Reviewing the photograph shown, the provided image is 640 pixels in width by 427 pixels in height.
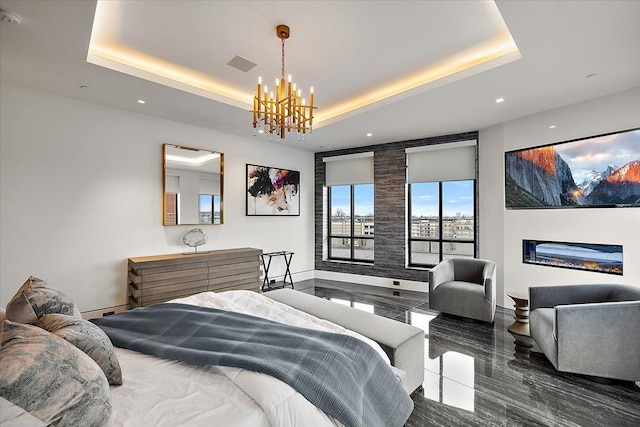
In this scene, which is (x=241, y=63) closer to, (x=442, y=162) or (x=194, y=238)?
(x=194, y=238)

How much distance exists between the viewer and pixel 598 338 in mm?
2471

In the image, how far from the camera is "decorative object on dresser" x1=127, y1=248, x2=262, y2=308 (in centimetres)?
380

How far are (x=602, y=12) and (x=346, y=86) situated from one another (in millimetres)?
2387

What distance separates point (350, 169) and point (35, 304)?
5556 mm

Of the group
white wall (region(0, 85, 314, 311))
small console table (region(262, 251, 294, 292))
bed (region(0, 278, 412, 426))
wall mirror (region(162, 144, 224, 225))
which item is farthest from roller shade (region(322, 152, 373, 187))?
bed (region(0, 278, 412, 426))

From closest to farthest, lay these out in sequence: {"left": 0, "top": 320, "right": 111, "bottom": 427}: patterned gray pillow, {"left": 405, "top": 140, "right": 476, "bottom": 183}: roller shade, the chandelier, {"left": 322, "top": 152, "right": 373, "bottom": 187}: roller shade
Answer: {"left": 0, "top": 320, "right": 111, "bottom": 427}: patterned gray pillow, the chandelier, {"left": 405, "top": 140, "right": 476, "bottom": 183}: roller shade, {"left": 322, "top": 152, "right": 373, "bottom": 187}: roller shade

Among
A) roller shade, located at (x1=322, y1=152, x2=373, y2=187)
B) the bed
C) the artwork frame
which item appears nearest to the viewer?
the bed

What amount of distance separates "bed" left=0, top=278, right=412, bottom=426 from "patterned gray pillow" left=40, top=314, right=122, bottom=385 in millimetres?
79

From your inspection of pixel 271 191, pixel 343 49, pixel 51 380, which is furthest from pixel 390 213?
pixel 51 380

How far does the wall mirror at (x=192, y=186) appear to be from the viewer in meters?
4.47

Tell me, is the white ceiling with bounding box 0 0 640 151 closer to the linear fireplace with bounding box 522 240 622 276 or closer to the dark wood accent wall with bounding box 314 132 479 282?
the dark wood accent wall with bounding box 314 132 479 282

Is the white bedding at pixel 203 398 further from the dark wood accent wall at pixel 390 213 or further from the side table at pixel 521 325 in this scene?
the dark wood accent wall at pixel 390 213

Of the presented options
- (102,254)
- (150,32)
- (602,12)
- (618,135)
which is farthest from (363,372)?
(618,135)

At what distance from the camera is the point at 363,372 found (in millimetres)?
1661
